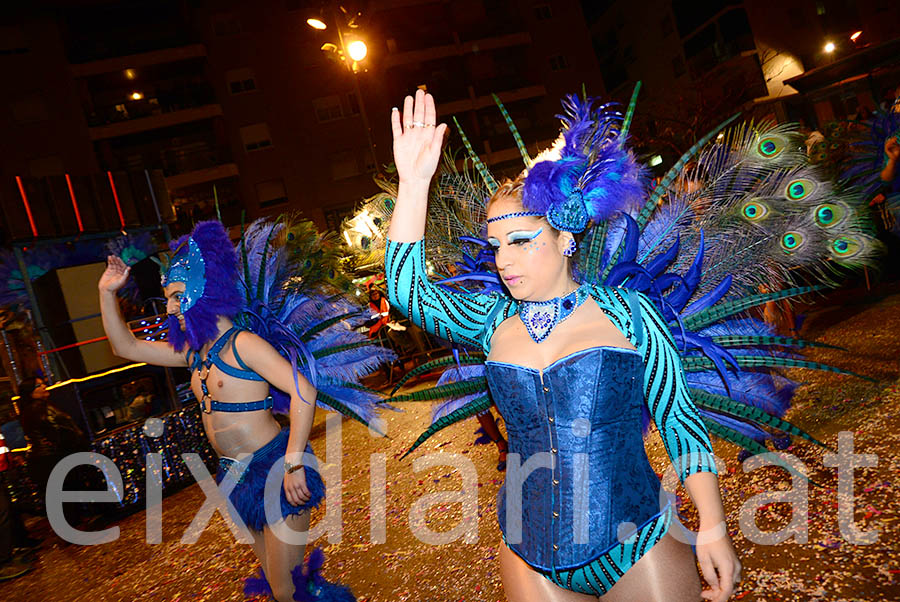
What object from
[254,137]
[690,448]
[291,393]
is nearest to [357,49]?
[291,393]

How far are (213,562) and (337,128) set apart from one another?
24.8m

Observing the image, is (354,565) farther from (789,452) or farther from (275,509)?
(789,452)

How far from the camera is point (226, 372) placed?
2.91 meters

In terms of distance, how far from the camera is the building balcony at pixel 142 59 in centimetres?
2531

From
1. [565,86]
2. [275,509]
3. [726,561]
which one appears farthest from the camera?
[565,86]

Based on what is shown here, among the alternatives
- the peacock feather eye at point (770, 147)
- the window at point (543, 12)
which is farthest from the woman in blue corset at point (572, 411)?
the window at point (543, 12)

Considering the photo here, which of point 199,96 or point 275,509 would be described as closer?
point 275,509

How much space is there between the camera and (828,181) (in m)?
2.78

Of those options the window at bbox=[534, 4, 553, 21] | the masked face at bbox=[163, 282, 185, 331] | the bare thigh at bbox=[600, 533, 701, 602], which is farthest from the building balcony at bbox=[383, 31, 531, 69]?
the bare thigh at bbox=[600, 533, 701, 602]

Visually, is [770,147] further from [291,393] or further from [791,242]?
[291,393]

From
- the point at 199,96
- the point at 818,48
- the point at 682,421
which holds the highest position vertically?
the point at 199,96

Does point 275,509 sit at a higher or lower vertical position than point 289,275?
lower

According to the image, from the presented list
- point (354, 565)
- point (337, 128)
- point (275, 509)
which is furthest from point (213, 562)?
point (337, 128)

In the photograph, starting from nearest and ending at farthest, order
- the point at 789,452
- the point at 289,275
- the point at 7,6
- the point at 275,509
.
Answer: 1. the point at 275,509
2. the point at 289,275
3. the point at 789,452
4. the point at 7,6
